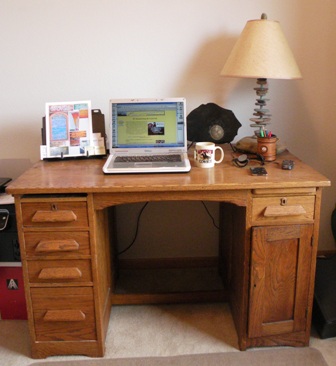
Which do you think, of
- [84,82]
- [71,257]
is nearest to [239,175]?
[71,257]

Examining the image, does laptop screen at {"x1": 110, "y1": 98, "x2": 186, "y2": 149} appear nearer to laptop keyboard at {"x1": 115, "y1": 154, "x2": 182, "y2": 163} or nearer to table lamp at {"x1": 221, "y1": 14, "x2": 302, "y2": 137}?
laptop keyboard at {"x1": 115, "y1": 154, "x2": 182, "y2": 163}

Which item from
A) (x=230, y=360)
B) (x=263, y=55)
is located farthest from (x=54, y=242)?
(x=263, y=55)

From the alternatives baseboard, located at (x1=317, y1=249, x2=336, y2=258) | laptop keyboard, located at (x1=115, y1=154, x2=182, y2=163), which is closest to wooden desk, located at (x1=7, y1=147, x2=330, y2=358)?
laptop keyboard, located at (x1=115, y1=154, x2=182, y2=163)

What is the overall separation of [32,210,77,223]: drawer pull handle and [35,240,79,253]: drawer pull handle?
0.09 meters

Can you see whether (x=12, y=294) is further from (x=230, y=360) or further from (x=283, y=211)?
(x=283, y=211)

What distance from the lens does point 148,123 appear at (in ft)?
6.07

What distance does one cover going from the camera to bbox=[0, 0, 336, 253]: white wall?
2031 millimetres

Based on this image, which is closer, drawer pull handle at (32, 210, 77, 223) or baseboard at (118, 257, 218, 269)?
drawer pull handle at (32, 210, 77, 223)

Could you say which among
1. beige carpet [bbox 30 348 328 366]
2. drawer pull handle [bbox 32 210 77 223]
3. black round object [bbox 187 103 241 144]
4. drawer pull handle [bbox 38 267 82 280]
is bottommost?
beige carpet [bbox 30 348 328 366]

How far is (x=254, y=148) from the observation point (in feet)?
6.12

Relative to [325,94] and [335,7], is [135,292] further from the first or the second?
[335,7]

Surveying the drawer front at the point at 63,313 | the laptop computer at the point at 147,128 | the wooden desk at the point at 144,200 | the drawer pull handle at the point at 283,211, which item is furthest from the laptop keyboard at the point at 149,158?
the drawer front at the point at 63,313

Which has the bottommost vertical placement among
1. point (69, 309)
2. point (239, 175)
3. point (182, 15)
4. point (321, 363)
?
point (321, 363)

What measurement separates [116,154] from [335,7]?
1321mm
